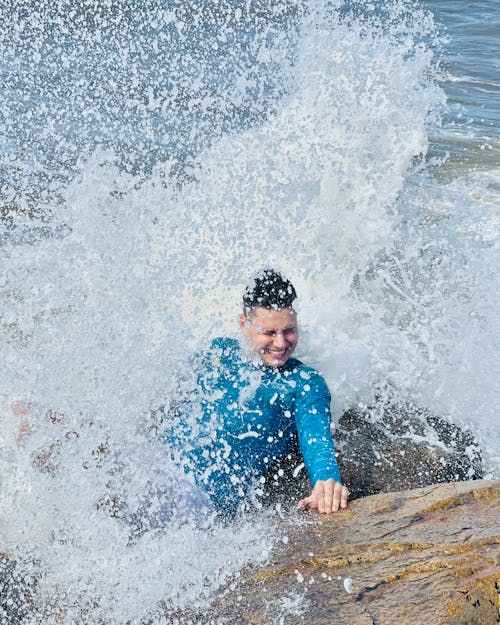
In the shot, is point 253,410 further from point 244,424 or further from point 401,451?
point 401,451

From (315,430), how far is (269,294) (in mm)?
688

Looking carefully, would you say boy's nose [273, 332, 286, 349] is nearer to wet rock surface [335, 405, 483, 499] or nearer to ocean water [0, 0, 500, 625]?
ocean water [0, 0, 500, 625]

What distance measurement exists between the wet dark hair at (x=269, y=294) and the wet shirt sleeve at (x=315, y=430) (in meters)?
0.40

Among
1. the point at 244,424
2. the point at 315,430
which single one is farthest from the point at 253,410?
the point at 315,430

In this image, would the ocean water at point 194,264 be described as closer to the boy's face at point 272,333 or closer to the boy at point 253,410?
the boy at point 253,410

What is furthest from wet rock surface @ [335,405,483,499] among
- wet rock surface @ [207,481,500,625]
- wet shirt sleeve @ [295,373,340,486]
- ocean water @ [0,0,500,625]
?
wet rock surface @ [207,481,500,625]

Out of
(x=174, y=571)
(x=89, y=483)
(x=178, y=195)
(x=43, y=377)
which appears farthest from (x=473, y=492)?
(x=178, y=195)

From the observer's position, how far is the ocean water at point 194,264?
3043mm

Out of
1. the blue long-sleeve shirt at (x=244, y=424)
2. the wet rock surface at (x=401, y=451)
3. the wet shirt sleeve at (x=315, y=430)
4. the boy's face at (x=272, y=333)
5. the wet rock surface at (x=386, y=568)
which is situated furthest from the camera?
the wet rock surface at (x=401, y=451)

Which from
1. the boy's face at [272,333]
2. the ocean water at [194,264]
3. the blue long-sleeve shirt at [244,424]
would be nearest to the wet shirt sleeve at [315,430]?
the blue long-sleeve shirt at [244,424]

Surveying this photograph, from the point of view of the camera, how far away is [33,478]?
10.9 feet

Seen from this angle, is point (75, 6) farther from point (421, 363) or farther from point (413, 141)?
point (421, 363)

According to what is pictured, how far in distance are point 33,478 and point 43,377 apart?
2.37ft

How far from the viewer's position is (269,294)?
344 cm
